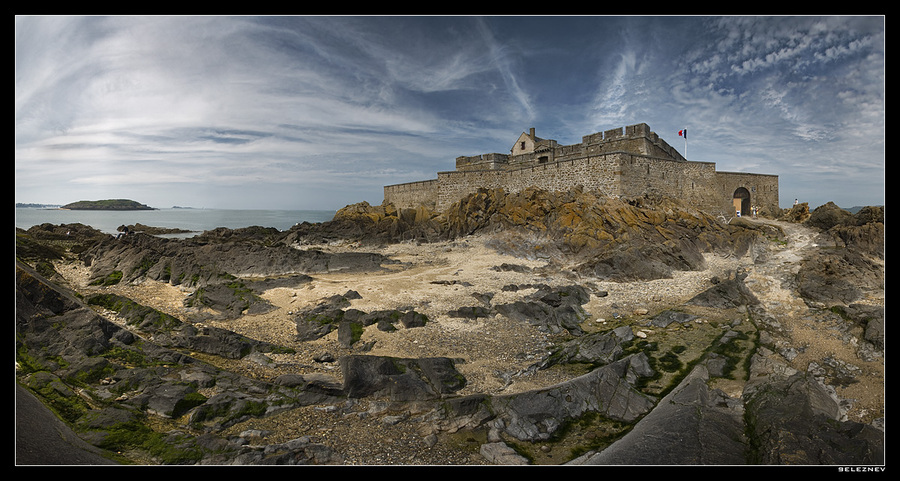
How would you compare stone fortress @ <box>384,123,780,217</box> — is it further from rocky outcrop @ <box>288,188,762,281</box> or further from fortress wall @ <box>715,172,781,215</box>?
rocky outcrop @ <box>288,188,762,281</box>

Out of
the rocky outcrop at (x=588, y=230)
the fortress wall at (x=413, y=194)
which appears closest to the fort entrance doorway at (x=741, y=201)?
the rocky outcrop at (x=588, y=230)

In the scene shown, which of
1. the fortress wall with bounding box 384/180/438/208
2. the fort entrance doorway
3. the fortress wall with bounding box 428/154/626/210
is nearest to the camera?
the fortress wall with bounding box 428/154/626/210

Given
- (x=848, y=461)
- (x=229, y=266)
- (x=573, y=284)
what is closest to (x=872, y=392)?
(x=848, y=461)

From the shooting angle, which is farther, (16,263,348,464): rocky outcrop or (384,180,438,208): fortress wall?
(384,180,438,208): fortress wall

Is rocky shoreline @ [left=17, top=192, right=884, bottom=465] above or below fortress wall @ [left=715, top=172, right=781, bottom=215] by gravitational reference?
below

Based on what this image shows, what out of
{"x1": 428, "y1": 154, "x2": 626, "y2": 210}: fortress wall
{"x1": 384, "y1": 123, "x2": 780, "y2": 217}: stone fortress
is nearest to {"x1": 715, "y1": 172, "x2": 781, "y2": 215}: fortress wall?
{"x1": 384, "y1": 123, "x2": 780, "y2": 217}: stone fortress

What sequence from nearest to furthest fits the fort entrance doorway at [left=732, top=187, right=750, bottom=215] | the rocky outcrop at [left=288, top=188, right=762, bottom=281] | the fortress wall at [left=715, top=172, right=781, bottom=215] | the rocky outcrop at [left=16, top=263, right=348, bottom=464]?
1. the rocky outcrop at [left=16, top=263, right=348, bottom=464]
2. the rocky outcrop at [left=288, top=188, right=762, bottom=281]
3. the fortress wall at [left=715, top=172, right=781, bottom=215]
4. the fort entrance doorway at [left=732, top=187, right=750, bottom=215]

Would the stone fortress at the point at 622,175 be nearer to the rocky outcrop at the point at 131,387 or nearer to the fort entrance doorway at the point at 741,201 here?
the fort entrance doorway at the point at 741,201

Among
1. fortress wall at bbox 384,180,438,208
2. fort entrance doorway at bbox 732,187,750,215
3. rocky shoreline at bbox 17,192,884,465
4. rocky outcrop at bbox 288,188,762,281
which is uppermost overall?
fortress wall at bbox 384,180,438,208

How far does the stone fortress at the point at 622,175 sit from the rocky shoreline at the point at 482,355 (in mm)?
6229

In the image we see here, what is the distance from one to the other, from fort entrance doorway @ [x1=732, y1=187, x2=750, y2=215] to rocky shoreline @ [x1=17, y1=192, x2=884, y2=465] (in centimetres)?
960

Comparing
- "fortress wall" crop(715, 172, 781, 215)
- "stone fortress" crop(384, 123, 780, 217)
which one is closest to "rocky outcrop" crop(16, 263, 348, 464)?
"stone fortress" crop(384, 123, 780, 217)

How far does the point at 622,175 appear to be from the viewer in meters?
21.1

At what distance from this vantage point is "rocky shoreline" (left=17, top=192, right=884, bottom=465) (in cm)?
439
